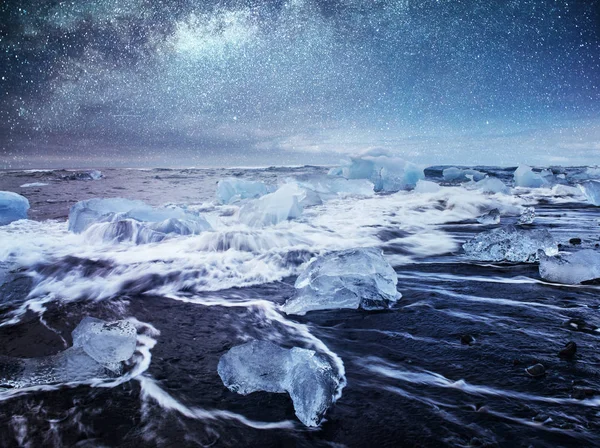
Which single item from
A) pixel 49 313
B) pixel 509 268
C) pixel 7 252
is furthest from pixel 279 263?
pixel 7 252

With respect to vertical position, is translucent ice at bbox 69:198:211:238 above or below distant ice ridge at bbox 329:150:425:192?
below

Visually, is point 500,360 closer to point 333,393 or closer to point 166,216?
point 333,393

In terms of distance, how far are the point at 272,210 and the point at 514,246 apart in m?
4.93

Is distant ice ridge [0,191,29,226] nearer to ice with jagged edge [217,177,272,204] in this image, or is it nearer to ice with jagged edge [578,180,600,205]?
ice with jagged edge [217,177,272,204]

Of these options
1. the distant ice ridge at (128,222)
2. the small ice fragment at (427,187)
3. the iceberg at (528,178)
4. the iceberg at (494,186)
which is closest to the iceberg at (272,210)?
the distant ice ridge at (128,222)

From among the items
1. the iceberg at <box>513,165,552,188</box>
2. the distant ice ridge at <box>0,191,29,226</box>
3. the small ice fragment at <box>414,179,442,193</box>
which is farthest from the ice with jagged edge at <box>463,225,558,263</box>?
the iceberg at <box>513,165,552,188</box>

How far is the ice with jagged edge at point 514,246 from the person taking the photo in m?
4.20

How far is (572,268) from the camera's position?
3326mm

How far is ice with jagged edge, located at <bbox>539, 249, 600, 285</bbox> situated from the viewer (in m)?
3.31

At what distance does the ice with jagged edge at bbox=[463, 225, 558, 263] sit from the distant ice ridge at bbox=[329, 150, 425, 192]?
40.5 feet

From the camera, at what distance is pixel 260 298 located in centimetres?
334

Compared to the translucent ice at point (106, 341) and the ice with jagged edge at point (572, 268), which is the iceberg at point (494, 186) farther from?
the translucent ice at point (106, 341)

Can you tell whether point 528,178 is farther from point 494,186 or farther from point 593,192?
point 593,192

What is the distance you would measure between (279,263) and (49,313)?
254 cm
